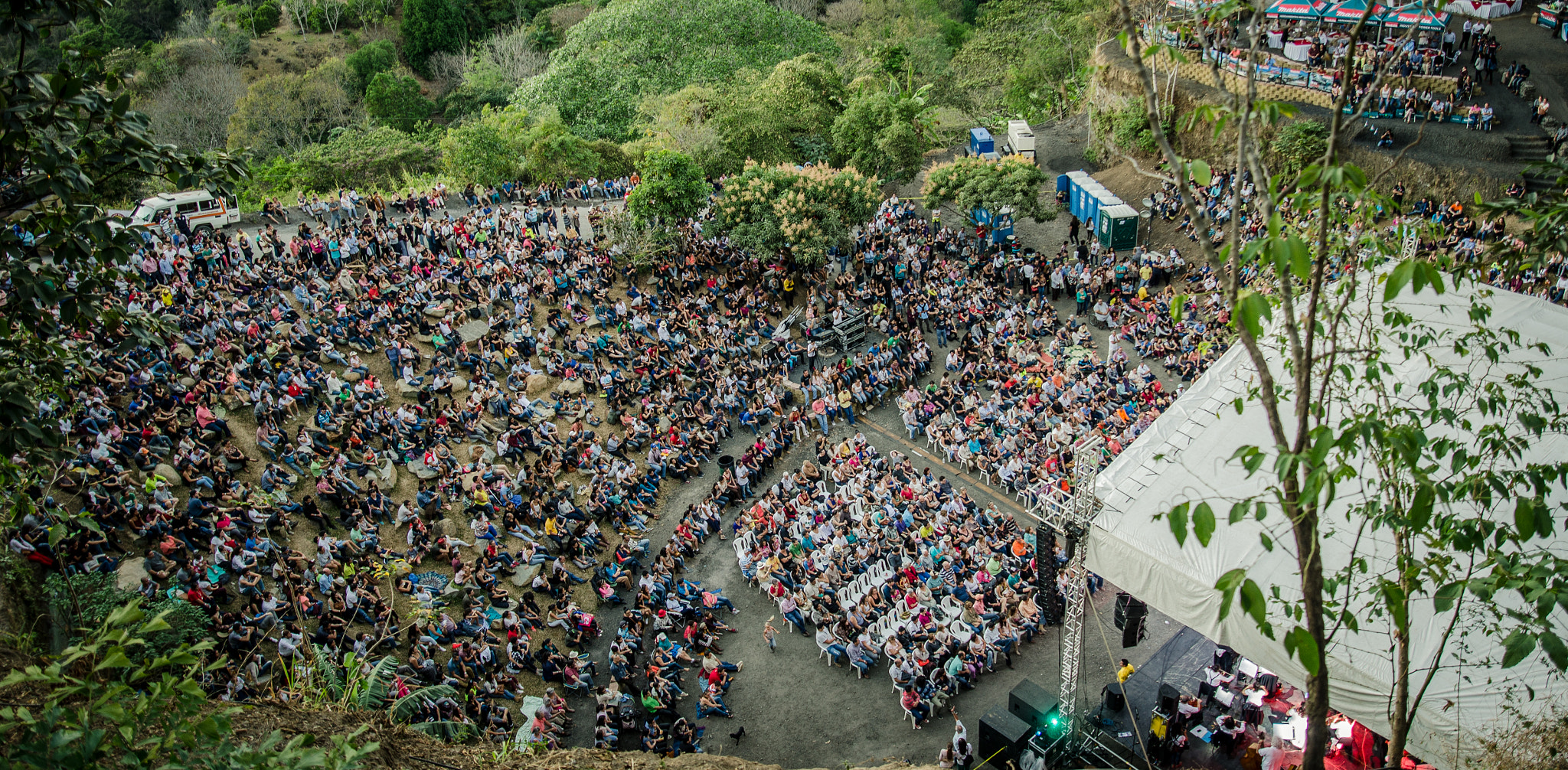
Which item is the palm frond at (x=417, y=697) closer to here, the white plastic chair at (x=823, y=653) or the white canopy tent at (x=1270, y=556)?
the white plastic chair at (x=823, y=653)

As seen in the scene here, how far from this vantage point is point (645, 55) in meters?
49.9

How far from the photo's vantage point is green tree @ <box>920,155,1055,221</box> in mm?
35781

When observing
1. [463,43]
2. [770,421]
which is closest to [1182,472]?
[770,421]

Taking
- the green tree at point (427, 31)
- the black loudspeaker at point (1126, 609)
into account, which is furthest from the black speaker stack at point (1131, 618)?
the green tree at point (427, 31)

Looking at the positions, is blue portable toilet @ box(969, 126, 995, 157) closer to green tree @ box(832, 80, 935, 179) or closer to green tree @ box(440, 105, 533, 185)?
green tree @ box(832, 80, 935, 179)

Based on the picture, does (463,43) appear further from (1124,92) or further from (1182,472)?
(1182,472)

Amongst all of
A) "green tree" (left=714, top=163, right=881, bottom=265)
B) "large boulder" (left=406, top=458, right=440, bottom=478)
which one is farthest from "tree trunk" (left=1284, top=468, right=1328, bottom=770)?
"green tree" (left=714, top=163, right=881, bottom=265)

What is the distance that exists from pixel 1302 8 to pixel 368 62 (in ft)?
163

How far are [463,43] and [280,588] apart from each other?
2099 inches

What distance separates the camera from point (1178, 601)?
13492 mm

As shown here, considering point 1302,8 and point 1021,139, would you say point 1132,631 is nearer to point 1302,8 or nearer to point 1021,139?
point 1302,8

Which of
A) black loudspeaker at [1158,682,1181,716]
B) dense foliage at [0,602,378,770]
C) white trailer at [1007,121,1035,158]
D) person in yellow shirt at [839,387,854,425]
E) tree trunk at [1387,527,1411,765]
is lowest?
person in yellow shirt at [839,387,854,425]

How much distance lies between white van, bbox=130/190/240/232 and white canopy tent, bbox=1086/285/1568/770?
96.5 ft

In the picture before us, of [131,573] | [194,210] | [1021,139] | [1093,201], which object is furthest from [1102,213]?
[194,210]
